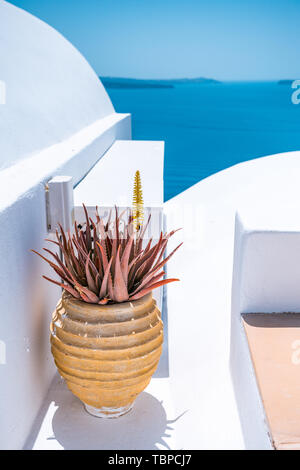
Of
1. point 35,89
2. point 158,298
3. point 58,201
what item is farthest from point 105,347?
point 35,89

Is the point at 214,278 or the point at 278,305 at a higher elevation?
the point at 278,305

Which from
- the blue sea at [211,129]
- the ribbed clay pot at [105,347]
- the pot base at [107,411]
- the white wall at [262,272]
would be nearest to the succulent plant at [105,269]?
the ribbed clay pot at [105,347]

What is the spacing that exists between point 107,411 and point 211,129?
11772 millimetres

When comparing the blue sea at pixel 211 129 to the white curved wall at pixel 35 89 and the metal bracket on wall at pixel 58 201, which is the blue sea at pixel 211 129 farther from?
the metal bracket on wall at pixel 58 201

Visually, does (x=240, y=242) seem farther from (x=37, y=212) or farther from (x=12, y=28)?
(x=12, y=28)

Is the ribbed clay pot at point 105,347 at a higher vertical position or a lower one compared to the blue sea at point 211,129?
lower

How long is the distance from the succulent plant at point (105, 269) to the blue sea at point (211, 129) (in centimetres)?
832

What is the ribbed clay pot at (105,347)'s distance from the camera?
179 cm

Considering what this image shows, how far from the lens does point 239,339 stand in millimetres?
2084

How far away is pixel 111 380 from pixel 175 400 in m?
0.59

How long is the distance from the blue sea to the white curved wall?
5.63m

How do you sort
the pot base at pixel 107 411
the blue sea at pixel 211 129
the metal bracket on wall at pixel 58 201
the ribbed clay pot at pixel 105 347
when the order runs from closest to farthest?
1. the ribbed clay pot at pixel 105 347
2. the pot base at pixel 107 411
3. the metal bracket on wall at pixel 58 201
4. the blue sea at pixel 211 129

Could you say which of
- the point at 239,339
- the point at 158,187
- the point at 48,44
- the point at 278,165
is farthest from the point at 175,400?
Result: the point at 278,165

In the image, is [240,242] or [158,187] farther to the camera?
[158,187]
